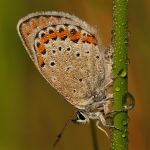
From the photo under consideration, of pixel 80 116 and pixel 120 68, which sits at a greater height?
pixel 120 68

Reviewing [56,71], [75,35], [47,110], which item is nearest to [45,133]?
[47,110]

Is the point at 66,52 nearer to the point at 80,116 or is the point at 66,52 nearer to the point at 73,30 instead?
the point at 73,30

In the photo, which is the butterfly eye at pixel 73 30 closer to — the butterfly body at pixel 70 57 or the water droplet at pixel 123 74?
the butterfly body at pixel 70 57

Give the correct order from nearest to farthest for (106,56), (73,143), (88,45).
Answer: (106,56), (88,45), (73,143)

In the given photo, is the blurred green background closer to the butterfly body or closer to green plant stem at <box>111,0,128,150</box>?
the butterfly body

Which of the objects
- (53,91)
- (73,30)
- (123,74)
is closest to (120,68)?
(123,74)

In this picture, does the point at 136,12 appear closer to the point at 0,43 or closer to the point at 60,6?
the point at 60,6

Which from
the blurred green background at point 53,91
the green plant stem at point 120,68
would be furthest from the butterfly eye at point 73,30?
the green plant stem at point 120,68
